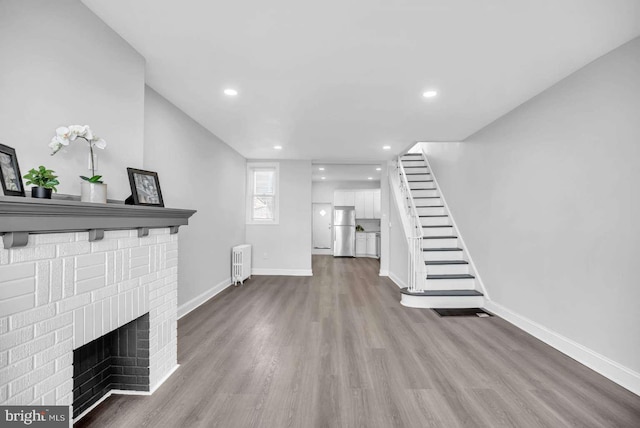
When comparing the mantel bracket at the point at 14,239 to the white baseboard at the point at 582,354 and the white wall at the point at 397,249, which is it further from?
the white wall at the point at 397,249

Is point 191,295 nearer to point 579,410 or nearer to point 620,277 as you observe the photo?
point 579,410

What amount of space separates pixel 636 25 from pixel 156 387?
4.15 meters

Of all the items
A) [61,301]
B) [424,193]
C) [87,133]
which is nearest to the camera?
[61,301]

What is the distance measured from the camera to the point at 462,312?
399 centimetres

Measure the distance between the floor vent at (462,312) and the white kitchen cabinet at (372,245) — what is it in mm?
5963

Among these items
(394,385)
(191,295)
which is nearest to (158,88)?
(191,295)

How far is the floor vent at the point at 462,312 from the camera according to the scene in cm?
386

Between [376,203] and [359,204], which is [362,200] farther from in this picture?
[376,203]

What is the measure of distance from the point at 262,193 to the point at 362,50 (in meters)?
4.67

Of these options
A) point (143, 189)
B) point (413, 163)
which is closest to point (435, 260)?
point (413, 163)

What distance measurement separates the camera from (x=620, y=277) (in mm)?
2283

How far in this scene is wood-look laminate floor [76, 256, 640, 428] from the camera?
184 cm

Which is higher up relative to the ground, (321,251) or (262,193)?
(262,193)

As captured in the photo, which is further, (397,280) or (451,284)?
(397,280)
